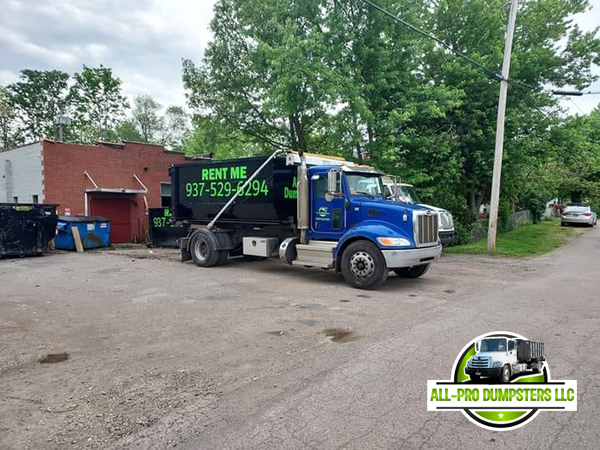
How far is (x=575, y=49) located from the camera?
57.7 ft

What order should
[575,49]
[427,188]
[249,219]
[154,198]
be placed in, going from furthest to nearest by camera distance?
[154,198], [575,49], [427,188], [249,219]

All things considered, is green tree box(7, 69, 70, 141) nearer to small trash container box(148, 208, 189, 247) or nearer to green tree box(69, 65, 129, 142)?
green tree box(69, 65, 129, 142)

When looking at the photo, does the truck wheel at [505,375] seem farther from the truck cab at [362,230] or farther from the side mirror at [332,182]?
the side mirror at [332,182]

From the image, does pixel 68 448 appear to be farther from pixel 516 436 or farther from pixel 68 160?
pixel 68 160

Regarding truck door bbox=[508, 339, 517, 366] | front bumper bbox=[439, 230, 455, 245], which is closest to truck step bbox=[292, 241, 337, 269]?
front bumper bbox=[439, 230, 455, 245]

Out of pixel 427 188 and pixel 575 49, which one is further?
pixel 575 49

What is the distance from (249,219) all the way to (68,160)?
11.6 metres

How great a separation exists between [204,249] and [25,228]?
7.26 meters

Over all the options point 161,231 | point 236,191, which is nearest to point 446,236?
point 236,191

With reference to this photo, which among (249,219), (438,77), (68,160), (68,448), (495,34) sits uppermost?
(495,34)

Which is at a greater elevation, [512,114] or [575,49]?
[575,49]

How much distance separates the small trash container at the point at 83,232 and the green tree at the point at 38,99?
91.6ft

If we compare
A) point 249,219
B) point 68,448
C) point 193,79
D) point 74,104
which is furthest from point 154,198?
point 74,104

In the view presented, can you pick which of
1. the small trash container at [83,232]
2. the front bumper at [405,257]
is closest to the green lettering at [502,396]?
the front bumper at [405,257]
